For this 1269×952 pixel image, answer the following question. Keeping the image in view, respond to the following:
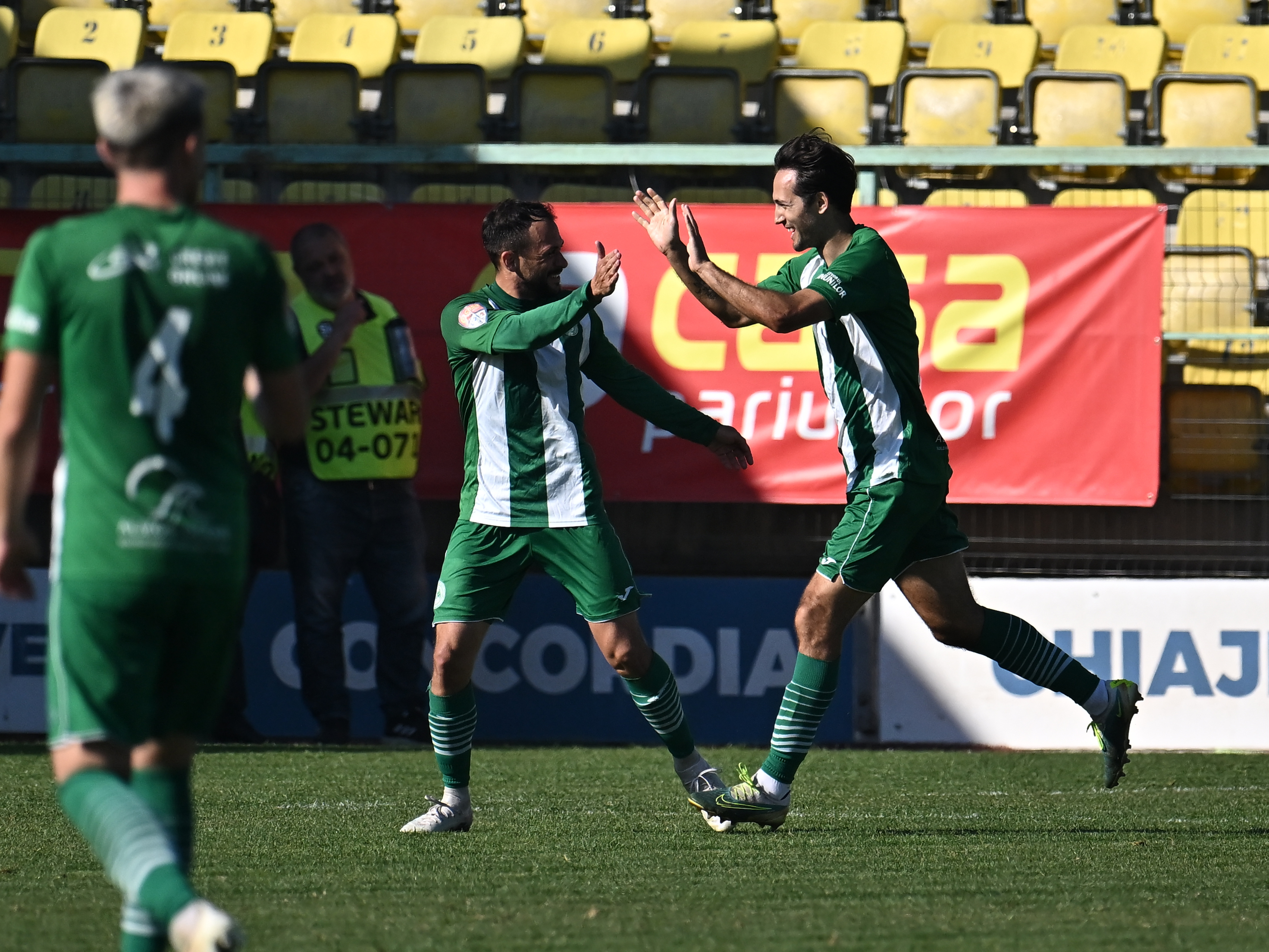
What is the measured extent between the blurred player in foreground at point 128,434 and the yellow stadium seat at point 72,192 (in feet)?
21.3

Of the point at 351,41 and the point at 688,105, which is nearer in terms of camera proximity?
the point at 688,105

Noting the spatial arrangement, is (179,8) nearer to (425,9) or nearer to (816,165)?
(425,9)

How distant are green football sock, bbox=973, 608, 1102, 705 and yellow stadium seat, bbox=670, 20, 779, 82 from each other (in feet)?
23.7

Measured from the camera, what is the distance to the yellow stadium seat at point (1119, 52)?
479 inches

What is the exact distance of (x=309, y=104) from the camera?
424 inches

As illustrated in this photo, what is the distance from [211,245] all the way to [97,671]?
0.76 metres

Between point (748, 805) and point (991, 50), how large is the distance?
27.5ft

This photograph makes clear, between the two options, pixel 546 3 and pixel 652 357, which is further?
pixel 546 3

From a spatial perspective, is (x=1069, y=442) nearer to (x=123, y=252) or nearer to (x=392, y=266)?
(x=392, y=266)

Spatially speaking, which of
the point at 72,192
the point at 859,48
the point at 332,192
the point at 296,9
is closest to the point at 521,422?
the point at 332,192

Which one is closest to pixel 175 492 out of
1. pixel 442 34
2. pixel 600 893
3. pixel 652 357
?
pixel 600 893

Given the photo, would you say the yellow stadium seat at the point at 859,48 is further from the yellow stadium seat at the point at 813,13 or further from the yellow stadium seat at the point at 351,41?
the yellow stadium seat at the point at 351,41

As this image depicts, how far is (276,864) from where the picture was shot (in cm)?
483

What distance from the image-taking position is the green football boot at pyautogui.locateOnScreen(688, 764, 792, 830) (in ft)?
17.4
